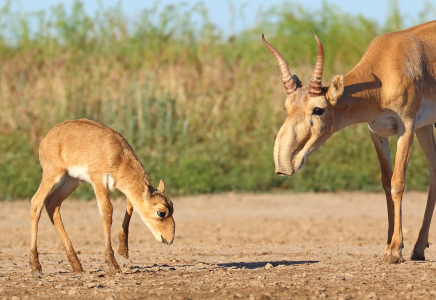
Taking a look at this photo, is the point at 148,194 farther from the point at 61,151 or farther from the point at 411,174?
the point at 411,174

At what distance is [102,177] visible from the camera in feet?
18.7

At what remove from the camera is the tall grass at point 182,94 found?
12.5m

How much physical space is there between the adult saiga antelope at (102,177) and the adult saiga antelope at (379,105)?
1.27 meters

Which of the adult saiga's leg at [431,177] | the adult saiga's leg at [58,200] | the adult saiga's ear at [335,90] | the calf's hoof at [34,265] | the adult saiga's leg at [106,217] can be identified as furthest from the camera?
the adult saiga's leg at [431,177]

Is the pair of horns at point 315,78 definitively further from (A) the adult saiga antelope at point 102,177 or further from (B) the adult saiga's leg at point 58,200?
(B) the adult saiga's leg at point 58,200

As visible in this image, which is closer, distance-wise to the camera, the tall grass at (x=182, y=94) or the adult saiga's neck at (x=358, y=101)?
the adult saiga's neck at (x=358, y=101)

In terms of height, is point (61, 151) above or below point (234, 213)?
above

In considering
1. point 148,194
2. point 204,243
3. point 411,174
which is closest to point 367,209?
point 411,174

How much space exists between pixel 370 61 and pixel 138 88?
9.40 metres

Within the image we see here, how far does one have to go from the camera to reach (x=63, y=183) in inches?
247

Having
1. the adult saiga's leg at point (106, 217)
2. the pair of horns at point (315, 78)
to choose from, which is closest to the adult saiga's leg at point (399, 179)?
the pair of horns at point (315, 78)

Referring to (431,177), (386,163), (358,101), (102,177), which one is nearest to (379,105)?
(358,101)

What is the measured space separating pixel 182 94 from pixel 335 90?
31.6ft

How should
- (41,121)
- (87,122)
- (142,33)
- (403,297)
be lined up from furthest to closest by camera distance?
(142,33) < (41,121) < (87,122) < (403,297)
